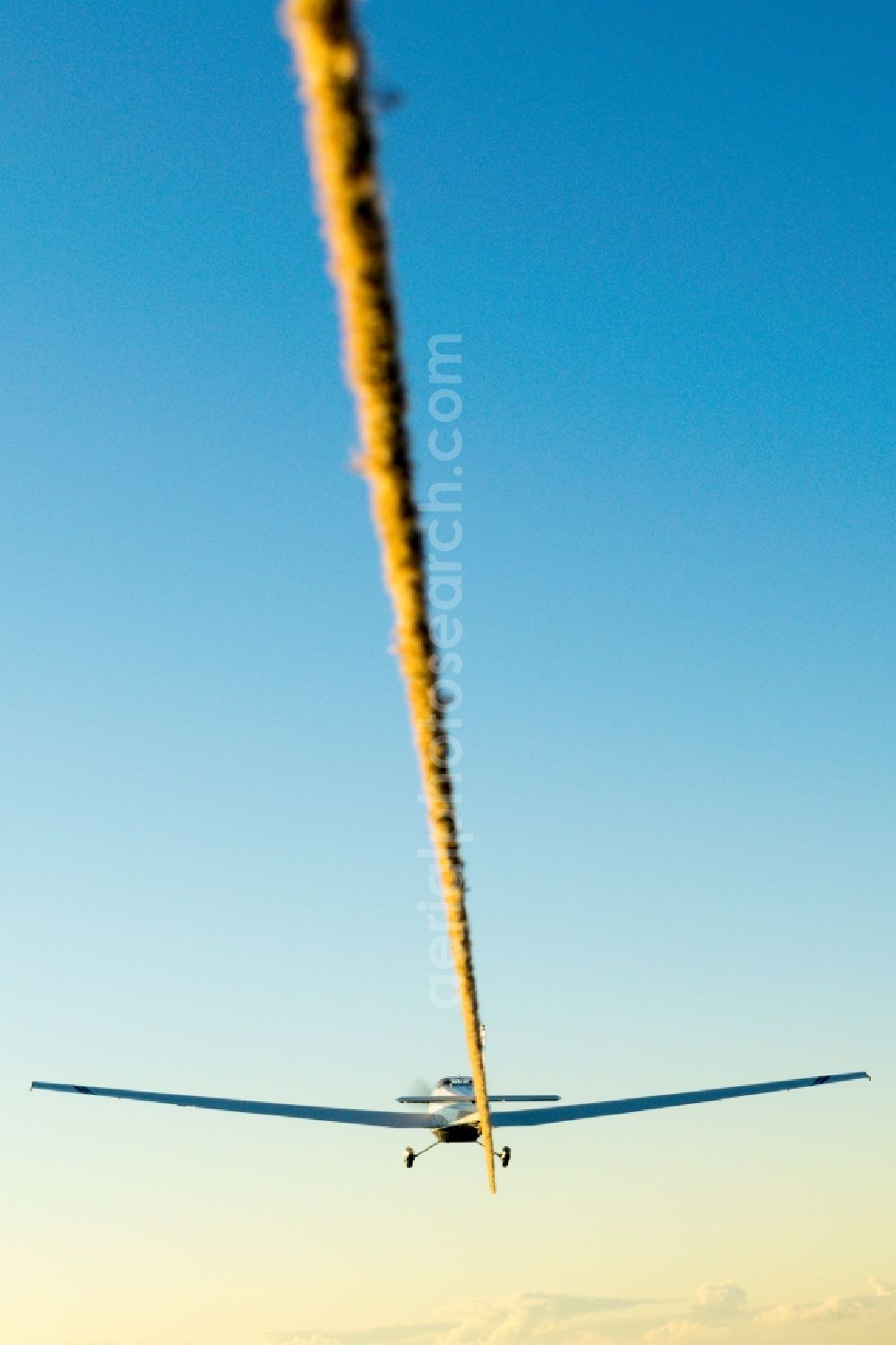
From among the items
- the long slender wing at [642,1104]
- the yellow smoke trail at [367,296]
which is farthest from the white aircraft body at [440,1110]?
the yellow smoke trail at [367,296]

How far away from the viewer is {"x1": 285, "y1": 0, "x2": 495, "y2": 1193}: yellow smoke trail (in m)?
4.18

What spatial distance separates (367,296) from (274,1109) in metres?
52.8

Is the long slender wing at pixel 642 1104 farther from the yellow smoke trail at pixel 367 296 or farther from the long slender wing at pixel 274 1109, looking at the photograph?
the yellow smoke trail at pixel 367 296

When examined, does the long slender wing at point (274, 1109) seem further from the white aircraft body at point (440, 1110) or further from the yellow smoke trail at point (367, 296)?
the yellow smoke trail at point (367, 296)

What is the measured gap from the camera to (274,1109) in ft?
175

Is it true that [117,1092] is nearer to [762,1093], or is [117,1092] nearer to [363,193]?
[762,1093]

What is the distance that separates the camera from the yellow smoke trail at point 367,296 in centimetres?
418

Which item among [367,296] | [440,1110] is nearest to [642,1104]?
[440,1110]

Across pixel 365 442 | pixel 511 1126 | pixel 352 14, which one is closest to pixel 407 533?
pixel 365 442

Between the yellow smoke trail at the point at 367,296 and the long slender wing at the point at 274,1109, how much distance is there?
47.8 m

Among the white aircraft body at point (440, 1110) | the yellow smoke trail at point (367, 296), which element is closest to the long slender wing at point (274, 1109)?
the white aircraft body at point (440, 1110)

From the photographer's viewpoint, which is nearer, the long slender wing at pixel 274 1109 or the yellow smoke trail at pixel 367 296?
the yellow smoke trail at pixel 367 296

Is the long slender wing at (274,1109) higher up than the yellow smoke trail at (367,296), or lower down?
higher up

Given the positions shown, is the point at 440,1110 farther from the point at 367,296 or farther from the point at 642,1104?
the point at 367,296
